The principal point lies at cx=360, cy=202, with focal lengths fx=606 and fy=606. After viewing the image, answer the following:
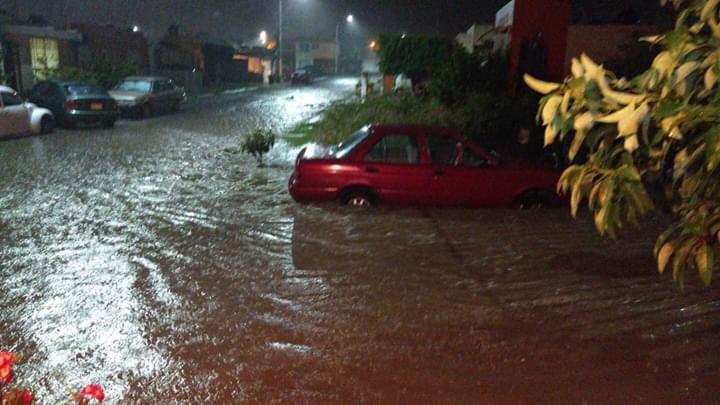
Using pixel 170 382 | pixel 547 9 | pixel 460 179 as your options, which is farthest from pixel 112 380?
pixel 547 9

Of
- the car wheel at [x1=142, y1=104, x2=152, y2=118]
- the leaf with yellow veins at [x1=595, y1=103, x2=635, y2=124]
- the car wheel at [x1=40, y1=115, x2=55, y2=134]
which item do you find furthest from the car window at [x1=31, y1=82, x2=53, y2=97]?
the leaf with yellow veins at [x1=595, y1=103, x2=635, y2=124]

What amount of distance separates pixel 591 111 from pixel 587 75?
0.14 m

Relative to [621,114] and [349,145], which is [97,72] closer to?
[349,145]

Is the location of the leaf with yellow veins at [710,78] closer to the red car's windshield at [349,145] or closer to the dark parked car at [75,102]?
the red car's windshield at [349,145]

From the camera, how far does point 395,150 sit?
916 centimetres

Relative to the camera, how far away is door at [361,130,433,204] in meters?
9.09

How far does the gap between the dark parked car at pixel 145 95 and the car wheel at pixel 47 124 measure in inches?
195

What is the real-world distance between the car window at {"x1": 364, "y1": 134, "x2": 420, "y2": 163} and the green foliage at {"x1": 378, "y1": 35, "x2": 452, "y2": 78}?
20.4 meters

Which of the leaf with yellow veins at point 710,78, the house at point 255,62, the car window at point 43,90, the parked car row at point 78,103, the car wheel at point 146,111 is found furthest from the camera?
the house at point 255,62

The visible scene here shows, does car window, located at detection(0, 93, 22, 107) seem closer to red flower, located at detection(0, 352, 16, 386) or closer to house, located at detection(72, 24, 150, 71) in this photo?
house, located at detection(72, 24, 150, 71)

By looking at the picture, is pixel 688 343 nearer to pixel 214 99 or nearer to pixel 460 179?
pixel 460 179

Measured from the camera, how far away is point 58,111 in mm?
19562

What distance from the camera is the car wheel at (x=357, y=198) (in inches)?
363

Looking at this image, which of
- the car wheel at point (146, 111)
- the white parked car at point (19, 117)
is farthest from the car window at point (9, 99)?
the car wheel at point (146, 111)
